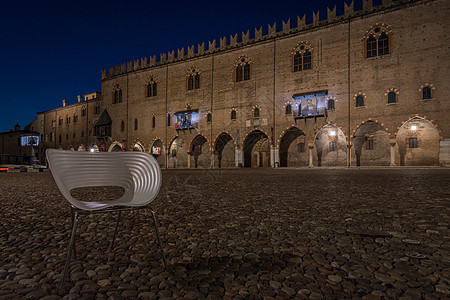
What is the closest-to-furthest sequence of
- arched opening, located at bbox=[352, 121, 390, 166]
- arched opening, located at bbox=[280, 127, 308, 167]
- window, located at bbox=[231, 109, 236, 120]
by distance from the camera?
arched opening, located at bbox=[352, 121, 390, 166] → arched opening, located at bbox=[280, 127, 308, 167] → window, located at bbox=[231, 109, 236, 120]

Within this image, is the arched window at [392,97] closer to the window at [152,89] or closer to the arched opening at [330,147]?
the arched opening at [330,147]

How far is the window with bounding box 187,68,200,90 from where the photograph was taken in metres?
28.0

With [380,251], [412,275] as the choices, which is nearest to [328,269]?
[412,275]

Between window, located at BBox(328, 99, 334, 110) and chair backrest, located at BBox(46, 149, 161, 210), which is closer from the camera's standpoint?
chair backrest, located at BBox(46, 149, 161, 210)

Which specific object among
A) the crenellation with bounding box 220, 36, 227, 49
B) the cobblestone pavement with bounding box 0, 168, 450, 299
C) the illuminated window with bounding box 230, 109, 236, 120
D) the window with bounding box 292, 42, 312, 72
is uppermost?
the crenellation with bounding box 220, 36, 227, 49

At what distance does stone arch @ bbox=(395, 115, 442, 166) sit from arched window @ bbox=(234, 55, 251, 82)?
12.8 metres

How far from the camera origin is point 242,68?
25656mm

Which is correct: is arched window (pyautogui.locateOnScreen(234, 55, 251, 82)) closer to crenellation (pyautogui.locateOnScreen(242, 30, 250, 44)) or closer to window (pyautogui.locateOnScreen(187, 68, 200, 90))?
crenellation (pyautogui.locateOnScreen(242, 30, 250, 44))

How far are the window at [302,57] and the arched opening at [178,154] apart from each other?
46.4 feet

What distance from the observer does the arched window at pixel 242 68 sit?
2542 centimetres

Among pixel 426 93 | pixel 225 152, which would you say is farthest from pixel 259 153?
pixel 426 93

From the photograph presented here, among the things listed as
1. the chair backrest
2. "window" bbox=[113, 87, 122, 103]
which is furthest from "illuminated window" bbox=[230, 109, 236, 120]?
the chair backrest

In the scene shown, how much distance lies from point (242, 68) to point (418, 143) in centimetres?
1517

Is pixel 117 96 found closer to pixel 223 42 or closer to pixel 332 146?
pixel 223 42
